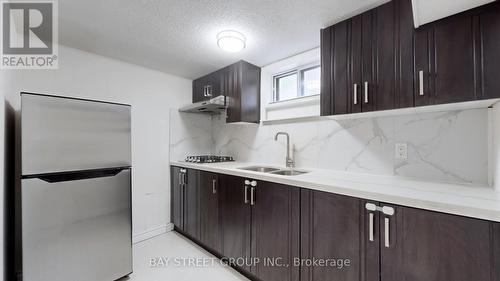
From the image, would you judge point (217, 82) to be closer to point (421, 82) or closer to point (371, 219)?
point (421, 82)

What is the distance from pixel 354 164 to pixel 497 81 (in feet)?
3.19

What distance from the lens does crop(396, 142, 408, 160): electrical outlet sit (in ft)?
4.88

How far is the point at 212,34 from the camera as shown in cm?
176

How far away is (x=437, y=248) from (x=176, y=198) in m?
2.56

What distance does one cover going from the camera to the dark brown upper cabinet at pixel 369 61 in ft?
4.06

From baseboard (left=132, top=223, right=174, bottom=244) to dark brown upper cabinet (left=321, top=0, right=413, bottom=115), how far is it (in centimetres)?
251

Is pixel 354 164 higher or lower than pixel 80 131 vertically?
lower

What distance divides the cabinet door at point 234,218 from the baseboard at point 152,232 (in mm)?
1159

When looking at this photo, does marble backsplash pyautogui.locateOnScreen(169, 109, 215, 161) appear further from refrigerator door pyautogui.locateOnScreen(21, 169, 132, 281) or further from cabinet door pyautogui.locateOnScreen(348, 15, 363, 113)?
cabinet door pyautogui.locateOnScreen(348, 15, 363, 113)

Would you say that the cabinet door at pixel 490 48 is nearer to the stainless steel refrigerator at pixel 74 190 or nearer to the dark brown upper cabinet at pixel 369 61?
the dark brown upper cabinet at pixel 369 61

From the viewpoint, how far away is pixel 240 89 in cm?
230

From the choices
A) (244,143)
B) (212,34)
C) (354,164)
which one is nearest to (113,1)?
(212,34)

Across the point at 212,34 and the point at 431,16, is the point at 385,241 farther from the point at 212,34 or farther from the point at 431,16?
the point at 212,34

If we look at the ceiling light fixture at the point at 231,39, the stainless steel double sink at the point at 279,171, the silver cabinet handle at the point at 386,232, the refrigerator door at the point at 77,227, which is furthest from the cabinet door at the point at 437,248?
the refrigerator door at the point at 77,227
